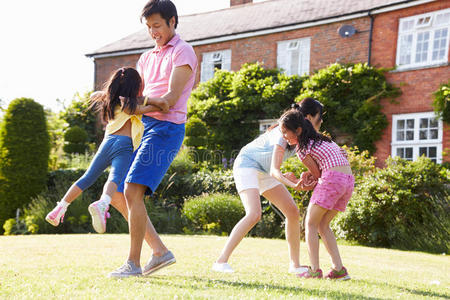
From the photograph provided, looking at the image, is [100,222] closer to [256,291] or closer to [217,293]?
[217,293]

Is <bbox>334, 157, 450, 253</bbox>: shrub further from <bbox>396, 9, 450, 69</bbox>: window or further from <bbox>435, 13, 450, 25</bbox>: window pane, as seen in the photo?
<bbox>435, 13, 450, 25</bbox>: window pane

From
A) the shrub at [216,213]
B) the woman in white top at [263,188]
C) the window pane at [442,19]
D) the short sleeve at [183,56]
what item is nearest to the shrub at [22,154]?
the shrub at [216,213]

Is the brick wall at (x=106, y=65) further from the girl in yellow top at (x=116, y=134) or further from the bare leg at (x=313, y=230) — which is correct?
the bare leg at (x=313, y=230)

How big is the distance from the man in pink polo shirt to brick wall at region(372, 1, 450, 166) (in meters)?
11.7

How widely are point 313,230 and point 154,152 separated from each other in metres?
1.53

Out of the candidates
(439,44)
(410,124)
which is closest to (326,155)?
(410,124)

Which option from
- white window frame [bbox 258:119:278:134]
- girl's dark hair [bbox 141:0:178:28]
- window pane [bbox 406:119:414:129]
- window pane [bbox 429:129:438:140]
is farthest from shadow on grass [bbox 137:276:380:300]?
white window frame [bbox 258:119:278:134]

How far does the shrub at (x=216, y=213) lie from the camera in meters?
11.2

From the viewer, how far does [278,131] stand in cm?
474

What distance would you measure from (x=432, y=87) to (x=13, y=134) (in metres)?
11.1

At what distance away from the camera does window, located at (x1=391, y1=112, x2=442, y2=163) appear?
14336mm

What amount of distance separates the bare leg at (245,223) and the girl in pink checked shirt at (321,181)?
50cm

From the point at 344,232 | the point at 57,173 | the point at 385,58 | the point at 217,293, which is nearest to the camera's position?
the point at 217,293

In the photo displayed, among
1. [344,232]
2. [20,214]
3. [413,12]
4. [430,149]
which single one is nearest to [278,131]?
[344,232]
